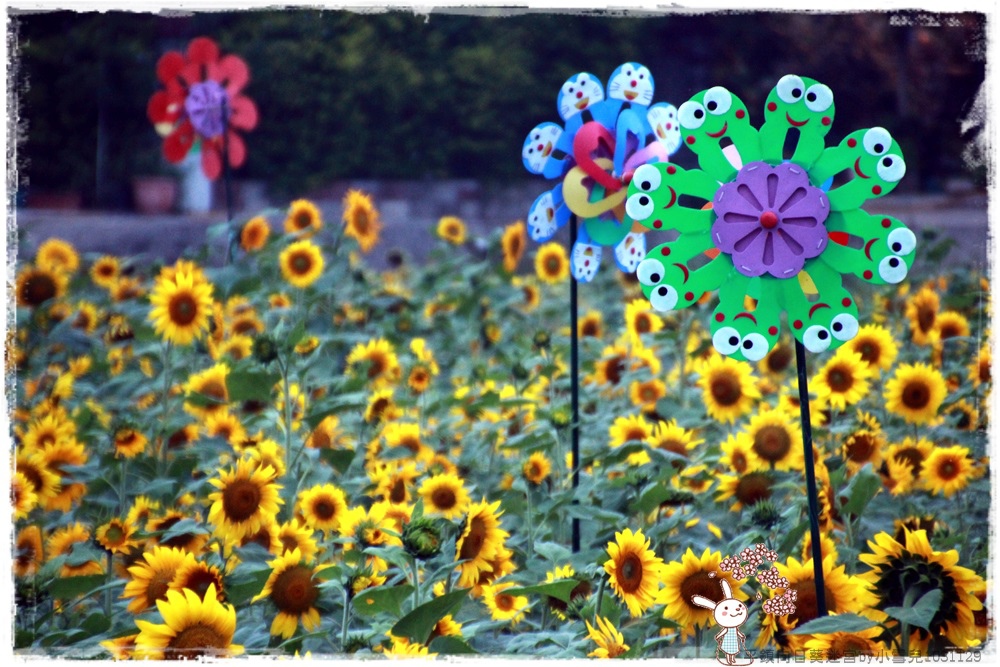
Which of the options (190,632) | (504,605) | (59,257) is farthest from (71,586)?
(59,257)

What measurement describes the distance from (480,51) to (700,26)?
1108 mm

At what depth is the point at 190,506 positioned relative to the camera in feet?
6.40

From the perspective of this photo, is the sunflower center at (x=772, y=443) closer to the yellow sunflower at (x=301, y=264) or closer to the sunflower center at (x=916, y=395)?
the sunflower center at (x=916, y=395)

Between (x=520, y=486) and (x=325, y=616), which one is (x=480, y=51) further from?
(x=325, y=616)

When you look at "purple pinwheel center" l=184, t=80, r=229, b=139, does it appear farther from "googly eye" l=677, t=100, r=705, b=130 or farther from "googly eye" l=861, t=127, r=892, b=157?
"googly eye" l=861, t=127, r=892, b=157

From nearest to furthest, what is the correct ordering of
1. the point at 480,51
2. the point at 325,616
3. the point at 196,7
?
the point at 325,616 → the point at 196,7 → the point at 480,51

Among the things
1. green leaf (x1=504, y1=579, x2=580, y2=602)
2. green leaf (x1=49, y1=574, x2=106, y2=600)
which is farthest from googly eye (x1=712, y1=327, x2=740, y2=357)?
green leaf (x1=49, y1=574, x2=106, y2=600)

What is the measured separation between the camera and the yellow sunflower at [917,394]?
6.18ft

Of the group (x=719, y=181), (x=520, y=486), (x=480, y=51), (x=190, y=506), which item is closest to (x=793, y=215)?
(x=719, y=181)

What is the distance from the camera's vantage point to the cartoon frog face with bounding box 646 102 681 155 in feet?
5.78

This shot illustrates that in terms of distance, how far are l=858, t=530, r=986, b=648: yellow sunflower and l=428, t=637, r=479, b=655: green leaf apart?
0.48 meters

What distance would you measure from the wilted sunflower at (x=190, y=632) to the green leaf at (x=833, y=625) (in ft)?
2.12

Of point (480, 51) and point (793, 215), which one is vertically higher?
point (480, 51)

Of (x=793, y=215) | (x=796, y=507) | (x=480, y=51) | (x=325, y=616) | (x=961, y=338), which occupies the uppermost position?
(x=480, y=51)
